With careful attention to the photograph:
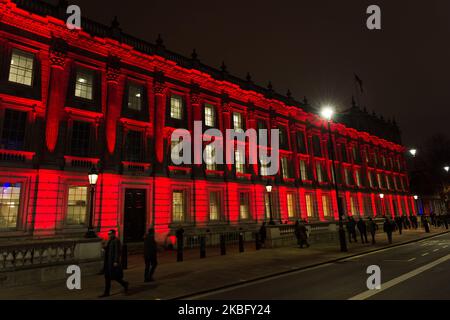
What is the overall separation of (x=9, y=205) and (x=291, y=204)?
2504cm

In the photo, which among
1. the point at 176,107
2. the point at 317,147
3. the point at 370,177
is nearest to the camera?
the point at 176,107

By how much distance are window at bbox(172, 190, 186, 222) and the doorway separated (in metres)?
2.44

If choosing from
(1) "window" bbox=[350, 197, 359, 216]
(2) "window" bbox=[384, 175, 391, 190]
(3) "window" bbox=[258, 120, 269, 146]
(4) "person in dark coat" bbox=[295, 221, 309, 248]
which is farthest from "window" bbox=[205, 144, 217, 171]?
(2) "window" bbox=[384, 175, 391, 190]

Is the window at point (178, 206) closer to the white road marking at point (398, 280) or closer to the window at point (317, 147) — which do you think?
the white road marking at point (398, 280)

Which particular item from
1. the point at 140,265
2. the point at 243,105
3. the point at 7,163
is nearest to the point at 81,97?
the point at 7,163

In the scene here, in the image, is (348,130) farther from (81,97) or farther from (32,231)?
(32,231)

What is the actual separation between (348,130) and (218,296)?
40409mm

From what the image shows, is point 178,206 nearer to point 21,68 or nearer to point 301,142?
point 21,68

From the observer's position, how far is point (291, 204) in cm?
3053

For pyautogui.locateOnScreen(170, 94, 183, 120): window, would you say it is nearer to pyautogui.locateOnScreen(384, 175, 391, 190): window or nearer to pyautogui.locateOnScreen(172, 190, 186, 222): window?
pyautogui.locateOnScreen(172, 190, 186, 222): window

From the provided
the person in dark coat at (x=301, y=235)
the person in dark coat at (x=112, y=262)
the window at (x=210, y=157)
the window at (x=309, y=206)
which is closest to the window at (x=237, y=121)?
the window at (x=210, y=157)

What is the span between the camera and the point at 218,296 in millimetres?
7926

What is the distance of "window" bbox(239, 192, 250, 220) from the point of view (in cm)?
2573

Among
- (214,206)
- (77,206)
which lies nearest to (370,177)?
(214,206)
